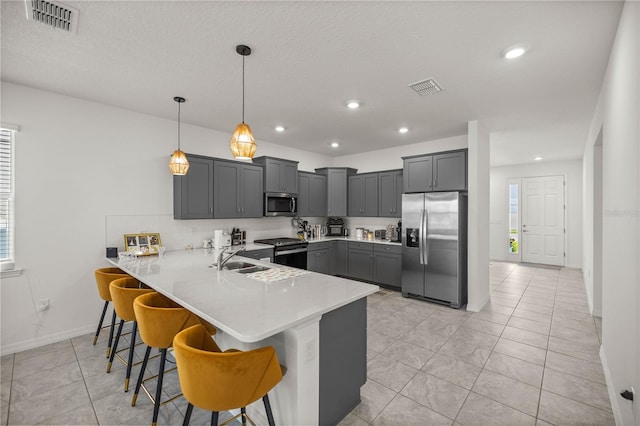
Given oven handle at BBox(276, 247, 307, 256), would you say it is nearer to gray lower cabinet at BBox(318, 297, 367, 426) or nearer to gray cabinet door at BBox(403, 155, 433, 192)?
gray cabinet door at BBox(403, 155, 433, 192)

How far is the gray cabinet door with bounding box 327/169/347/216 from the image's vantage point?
6316mm

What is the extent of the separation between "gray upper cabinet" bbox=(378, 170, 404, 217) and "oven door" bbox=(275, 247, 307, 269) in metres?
1.78

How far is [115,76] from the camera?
291 centimetres

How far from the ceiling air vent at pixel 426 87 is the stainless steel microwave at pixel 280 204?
2.96 m

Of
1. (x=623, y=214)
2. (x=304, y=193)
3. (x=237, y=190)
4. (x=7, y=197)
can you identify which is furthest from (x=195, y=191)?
(x=623, y=214)

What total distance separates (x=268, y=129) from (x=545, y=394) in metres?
4.64

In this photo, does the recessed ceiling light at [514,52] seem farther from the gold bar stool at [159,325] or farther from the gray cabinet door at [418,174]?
the gold bar stool at [159,325]

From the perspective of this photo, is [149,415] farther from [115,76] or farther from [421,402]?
[115,76]

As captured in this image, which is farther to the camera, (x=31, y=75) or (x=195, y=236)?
(x=195, y=236)

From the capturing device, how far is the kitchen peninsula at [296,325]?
5.38 ft

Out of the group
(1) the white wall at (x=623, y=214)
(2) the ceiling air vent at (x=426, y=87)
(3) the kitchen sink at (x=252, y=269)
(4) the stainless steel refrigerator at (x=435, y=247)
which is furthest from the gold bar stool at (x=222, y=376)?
(4) the stainless steel refrigerator at (x=435, y=247)

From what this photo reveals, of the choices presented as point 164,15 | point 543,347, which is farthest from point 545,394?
point 164,15

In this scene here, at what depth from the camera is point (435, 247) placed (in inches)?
181

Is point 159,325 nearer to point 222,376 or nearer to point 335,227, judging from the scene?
point 222,376
